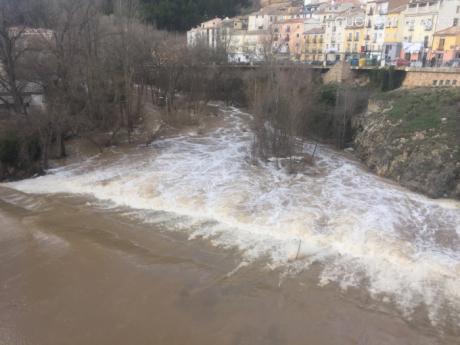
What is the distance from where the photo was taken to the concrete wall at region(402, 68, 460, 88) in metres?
28.0

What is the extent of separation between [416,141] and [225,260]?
13990 mm

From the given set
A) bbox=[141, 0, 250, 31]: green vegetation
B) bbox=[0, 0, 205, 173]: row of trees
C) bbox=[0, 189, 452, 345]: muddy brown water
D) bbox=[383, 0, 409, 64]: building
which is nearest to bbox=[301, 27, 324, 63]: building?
bbox=[383, 0, 409, 64]: building

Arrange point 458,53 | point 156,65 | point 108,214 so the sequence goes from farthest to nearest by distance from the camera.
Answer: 1. point 458,53
2. point 156,65
3. point 108,214

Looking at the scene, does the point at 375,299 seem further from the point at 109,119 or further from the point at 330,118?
the point at 109,119

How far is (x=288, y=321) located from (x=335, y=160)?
15060 mm

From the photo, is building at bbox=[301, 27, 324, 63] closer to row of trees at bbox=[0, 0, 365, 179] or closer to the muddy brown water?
row of trees at bbox=[0, 0, 365, 179]

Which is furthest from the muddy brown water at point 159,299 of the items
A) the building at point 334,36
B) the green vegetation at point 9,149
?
the building at point 334,36

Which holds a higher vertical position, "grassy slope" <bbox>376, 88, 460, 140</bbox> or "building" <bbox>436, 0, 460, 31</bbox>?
"building" <bbox>436, 0, 460, 31</bbox>

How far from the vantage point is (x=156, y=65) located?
112 feet

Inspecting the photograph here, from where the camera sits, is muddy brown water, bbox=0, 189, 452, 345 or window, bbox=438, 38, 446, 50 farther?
window, bbox=438, 38, 446, 50

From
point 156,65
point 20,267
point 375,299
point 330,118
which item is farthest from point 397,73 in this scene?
point 20,267

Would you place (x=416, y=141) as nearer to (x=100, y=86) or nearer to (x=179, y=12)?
(x=100, y=86)

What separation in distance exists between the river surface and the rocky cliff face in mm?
1284

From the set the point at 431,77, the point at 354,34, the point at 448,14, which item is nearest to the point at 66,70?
the point at 431,77
